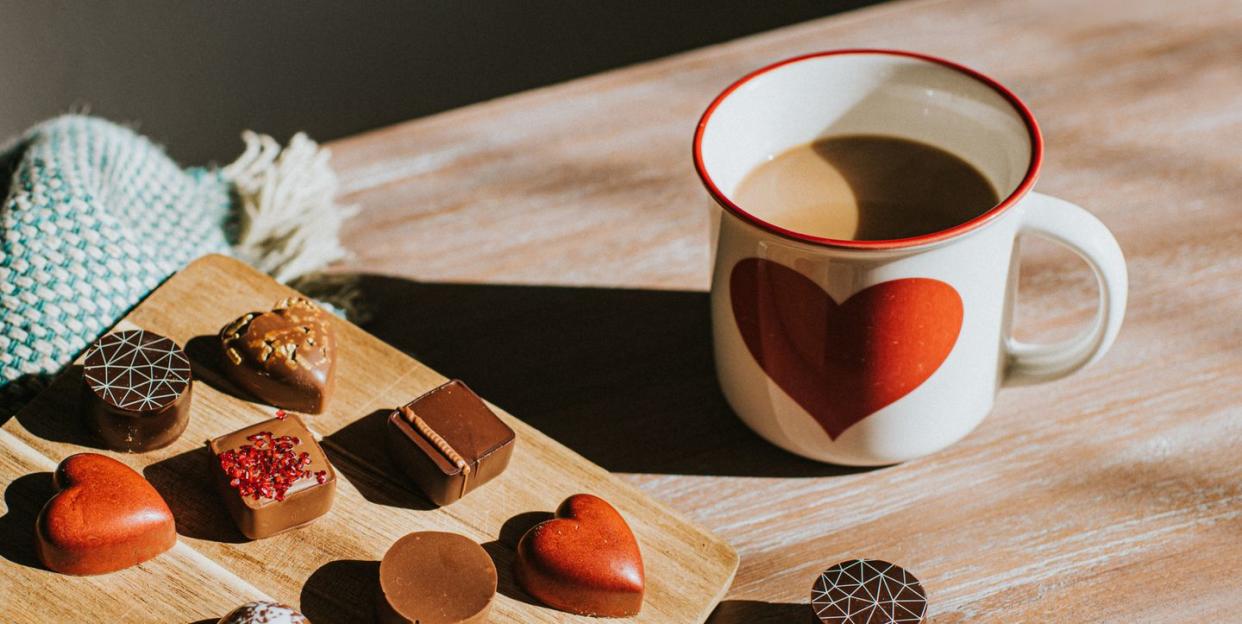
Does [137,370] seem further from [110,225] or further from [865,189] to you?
[865,189]

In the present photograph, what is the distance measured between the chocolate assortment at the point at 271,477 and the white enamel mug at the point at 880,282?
225 mm

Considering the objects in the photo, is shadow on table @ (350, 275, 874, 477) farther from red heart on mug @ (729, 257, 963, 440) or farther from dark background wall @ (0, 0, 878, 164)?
dark background wall @ (0, 0, 878, 164)

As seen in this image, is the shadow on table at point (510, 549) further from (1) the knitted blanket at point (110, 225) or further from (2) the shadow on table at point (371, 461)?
(1) the knitted blanket at point (110, 225)

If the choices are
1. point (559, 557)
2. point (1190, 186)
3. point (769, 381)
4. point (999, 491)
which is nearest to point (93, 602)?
point (559, 557)

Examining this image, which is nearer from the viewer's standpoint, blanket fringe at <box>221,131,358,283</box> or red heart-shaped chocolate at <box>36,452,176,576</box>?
red heart-shaped chocolate at <box>36,452,176,576</box>

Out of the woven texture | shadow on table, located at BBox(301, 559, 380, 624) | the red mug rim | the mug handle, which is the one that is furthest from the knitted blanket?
the mug handle

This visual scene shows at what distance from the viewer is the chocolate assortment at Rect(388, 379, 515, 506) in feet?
1.85

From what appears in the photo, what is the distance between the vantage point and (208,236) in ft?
2.50

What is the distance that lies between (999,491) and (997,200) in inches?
6.5

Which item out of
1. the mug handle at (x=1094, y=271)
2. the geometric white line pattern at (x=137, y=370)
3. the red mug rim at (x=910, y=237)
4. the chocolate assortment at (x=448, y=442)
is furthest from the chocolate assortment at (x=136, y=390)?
the mug handle at (x=1094, y=271)

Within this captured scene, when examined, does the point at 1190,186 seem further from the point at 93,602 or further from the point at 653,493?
the point at 93,602

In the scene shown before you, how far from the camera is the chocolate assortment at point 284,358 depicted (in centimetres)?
60

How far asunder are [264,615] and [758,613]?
0.81 feet

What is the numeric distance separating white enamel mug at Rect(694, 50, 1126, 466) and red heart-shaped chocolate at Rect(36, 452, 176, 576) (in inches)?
11.8
